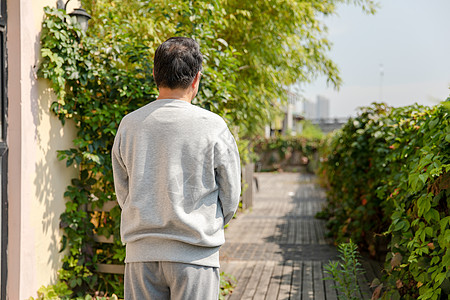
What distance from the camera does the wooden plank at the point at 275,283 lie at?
4.33 metres

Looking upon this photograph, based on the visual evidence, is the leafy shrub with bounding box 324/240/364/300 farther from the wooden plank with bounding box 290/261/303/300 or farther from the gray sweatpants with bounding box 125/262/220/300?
the gray sweatpants with bounding box 125/262/220/300

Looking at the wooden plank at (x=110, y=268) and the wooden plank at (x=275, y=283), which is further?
the wooden plank at (x=275, y=283)

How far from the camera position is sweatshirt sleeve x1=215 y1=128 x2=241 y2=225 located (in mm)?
1736

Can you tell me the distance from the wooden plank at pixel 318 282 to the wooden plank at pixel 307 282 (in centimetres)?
4

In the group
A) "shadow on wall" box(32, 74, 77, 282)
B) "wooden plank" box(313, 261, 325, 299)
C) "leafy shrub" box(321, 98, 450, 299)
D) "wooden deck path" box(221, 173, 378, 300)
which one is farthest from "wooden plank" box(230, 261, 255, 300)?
"shadow on wall" box(32, 74, 77, 282)

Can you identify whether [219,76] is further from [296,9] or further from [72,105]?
[296,9]

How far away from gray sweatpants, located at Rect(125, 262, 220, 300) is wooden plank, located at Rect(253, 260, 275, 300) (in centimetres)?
266

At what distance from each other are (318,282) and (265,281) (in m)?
0.53

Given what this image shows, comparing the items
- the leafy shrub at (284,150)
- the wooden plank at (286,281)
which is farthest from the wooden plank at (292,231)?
the leafy shrub at (284,150)

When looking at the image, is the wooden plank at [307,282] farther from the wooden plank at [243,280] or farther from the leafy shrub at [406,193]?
the leafy shrub at [406,193]

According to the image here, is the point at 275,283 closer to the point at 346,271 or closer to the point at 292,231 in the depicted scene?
the point at 346,271

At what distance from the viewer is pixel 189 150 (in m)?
1.71

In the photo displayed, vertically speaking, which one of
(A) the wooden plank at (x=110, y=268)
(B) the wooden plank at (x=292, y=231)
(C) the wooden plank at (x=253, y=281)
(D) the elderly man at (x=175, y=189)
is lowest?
(B) the wooden plank at (x=292, y=231)

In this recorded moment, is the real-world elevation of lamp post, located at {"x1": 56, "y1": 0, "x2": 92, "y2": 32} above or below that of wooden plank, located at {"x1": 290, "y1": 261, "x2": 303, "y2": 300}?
above
